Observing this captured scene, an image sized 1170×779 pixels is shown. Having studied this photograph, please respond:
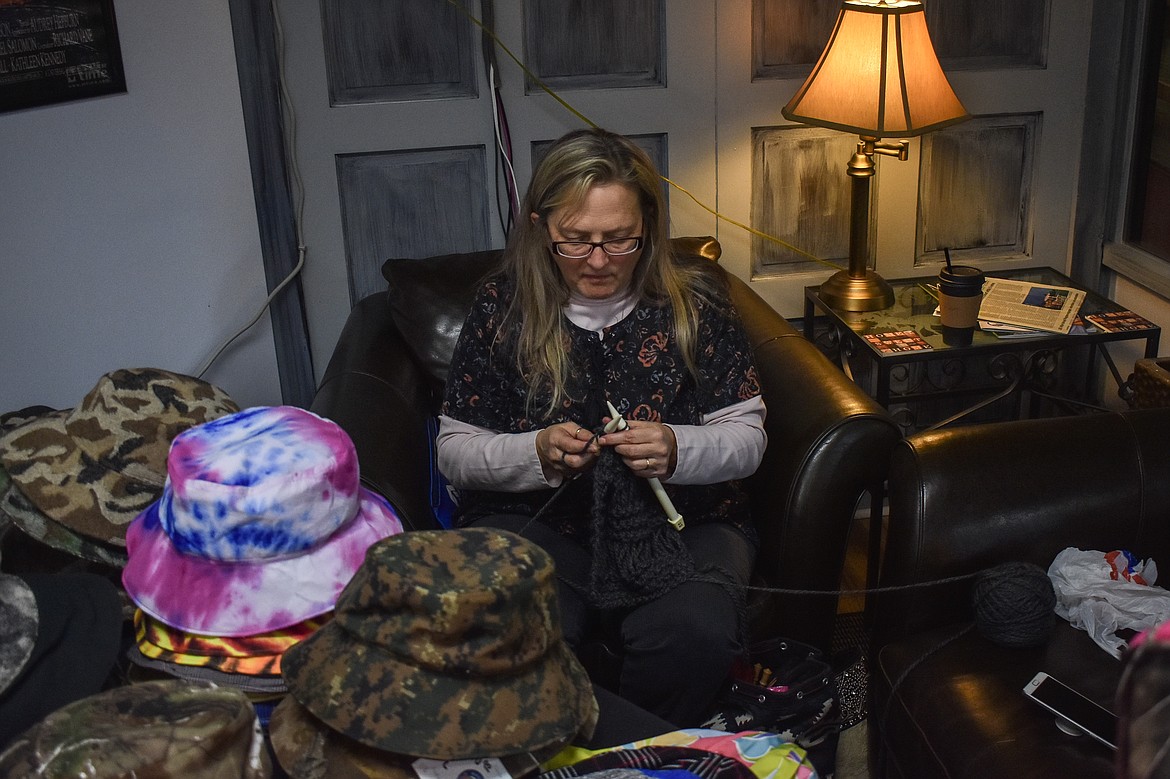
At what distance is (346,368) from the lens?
2004mm

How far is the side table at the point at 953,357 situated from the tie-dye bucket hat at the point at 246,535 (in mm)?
1357

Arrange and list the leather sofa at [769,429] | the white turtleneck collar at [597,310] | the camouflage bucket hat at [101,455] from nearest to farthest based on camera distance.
Result: 1. the camouflage bucket hat at [101,455]
2. the leather sofa at [769,429]
3. the white turtleneck collar at [597,310]

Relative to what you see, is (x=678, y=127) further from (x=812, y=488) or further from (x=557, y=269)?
(x=812, y=488)

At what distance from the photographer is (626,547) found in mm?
1703

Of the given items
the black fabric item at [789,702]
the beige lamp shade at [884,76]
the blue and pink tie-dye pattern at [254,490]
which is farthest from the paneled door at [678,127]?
the blue and pink tie-dye pattern at [254,490]

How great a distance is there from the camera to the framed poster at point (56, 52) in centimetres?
200

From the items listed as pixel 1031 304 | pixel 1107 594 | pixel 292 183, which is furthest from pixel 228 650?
pixel 1031 304

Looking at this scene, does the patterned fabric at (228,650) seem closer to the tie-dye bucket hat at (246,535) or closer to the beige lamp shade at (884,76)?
the tie-dye bucket hat at (246,535)

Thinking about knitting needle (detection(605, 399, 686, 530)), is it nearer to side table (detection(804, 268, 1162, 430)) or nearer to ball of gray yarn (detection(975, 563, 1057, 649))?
ball of gray yarn (detection(975, 563, 1057, 649))

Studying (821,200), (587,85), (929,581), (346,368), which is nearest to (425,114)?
(587,85)

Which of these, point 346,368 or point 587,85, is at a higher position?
point 587,85

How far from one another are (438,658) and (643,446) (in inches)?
29.9

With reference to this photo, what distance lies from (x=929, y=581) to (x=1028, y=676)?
0.20 m

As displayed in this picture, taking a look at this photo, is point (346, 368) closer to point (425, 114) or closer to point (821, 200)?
point (425, 114)
